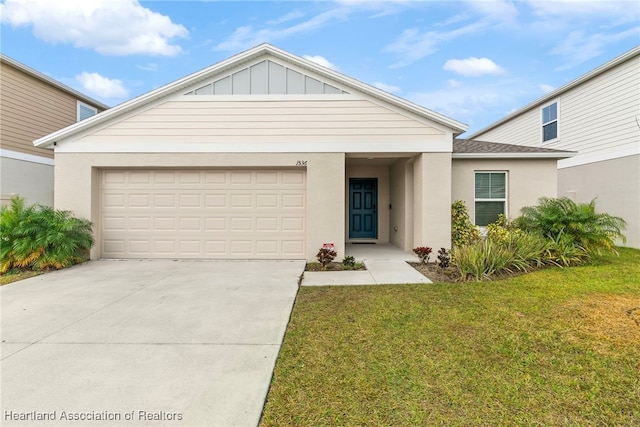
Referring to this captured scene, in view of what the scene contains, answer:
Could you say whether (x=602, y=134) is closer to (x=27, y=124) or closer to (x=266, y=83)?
(x=266, y=83)

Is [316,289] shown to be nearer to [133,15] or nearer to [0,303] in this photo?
[0,303]

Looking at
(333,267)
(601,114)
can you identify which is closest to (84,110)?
(333,267)

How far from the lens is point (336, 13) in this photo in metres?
9.32

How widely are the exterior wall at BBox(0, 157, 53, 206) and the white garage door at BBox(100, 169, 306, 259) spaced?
15.2 ft

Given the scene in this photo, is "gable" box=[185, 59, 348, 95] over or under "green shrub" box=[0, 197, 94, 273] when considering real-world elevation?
over

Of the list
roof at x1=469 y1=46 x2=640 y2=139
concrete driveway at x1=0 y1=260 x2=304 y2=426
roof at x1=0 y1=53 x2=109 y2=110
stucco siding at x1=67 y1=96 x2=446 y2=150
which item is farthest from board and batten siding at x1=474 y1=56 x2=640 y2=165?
roof at x1=0 y1=53 x2=109 y2=110

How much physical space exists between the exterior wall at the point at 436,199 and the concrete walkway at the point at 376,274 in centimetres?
78

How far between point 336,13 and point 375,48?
3.24 meters

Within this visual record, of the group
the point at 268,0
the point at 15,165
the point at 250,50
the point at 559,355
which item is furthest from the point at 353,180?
the point at 15,165

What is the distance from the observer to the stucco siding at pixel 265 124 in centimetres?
766

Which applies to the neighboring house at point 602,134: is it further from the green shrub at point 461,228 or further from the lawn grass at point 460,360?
the lawn grass at point 460,360

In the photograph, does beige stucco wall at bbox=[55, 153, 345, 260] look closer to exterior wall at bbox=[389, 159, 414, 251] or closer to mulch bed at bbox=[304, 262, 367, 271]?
mulch bed at bbox=[304, 262, 367, 271]

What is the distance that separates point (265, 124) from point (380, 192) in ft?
16.2

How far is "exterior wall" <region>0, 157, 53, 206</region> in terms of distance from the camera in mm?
9602
